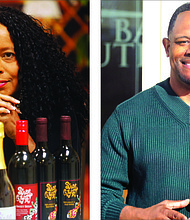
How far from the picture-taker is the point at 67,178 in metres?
1.20

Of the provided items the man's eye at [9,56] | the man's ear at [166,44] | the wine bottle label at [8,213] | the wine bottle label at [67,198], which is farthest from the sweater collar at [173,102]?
the wine bottle label at [8,213]

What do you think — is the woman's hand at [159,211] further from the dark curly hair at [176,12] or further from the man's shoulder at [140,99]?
the dark curly hair at [176,12]

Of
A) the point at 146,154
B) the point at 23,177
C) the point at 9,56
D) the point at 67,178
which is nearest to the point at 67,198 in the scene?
the point at 67,178

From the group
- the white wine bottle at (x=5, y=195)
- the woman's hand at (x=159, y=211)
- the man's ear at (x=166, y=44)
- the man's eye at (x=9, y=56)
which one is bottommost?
the woman's hand at (x=159, y=211)

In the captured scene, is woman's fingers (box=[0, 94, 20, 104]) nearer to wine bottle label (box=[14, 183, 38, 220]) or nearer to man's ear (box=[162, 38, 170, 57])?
wine bottle label (box=[14, 183, 38, 220])

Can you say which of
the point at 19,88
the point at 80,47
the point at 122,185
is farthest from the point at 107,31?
the point at 122,185

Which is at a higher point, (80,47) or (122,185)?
(80,47)

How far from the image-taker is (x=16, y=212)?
44.6 inches

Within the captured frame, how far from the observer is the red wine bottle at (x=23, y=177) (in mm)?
1118

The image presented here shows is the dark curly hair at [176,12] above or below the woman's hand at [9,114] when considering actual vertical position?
above

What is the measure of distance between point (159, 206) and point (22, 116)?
635mm

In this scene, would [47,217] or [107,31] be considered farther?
[107,31]

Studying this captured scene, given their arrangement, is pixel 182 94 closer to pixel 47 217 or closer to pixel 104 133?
pixel 104 133

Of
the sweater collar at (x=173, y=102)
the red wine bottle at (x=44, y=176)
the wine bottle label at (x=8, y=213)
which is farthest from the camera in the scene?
the sweater collar at (x=173, y=102)
